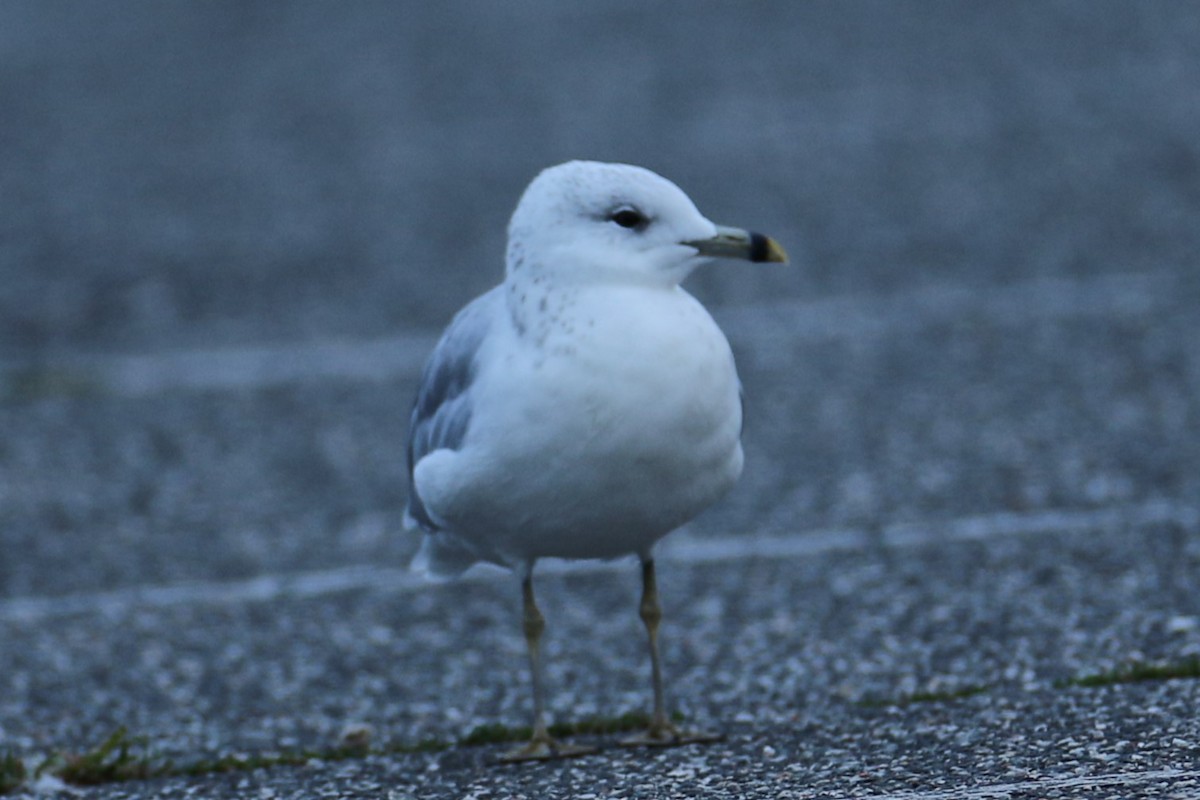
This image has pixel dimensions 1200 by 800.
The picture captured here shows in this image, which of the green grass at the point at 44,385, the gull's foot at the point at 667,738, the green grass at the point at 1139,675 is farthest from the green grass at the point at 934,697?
A: the green grass at the point at 44,385

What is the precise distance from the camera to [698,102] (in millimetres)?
13680

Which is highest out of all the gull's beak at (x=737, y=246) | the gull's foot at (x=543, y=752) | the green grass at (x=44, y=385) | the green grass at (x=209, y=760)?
the green grass at (x=44, y=385)

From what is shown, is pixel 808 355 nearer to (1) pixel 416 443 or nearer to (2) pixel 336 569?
(2) pixel 336 569

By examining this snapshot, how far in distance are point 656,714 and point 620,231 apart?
109cm

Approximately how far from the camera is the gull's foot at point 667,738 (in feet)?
13.0

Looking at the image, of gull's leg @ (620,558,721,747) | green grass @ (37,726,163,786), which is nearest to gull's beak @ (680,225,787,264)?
gull's leg @ (620,558,721,747)

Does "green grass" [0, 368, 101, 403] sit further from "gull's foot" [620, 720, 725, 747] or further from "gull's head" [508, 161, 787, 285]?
"gull's head" [508, 161, 787, 285]

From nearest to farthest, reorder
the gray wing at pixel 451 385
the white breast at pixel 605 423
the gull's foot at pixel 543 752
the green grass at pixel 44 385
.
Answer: the white breast at pixel 605 423, the gray wing at pixel 451 385, the gull's foot at pixel 543 752, the green grass at pixel 44 385

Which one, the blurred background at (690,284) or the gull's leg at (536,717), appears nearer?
the gull's leg at (536,717)

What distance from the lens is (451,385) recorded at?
3.87 metres

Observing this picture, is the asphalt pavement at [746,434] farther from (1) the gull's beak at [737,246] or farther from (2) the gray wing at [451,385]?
(1) the gull's beak at [737,246]

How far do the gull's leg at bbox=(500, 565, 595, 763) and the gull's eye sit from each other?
78 cm

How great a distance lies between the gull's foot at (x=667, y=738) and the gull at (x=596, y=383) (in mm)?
465

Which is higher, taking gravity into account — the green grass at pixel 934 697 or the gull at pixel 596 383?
the gull at pixel 596 383
